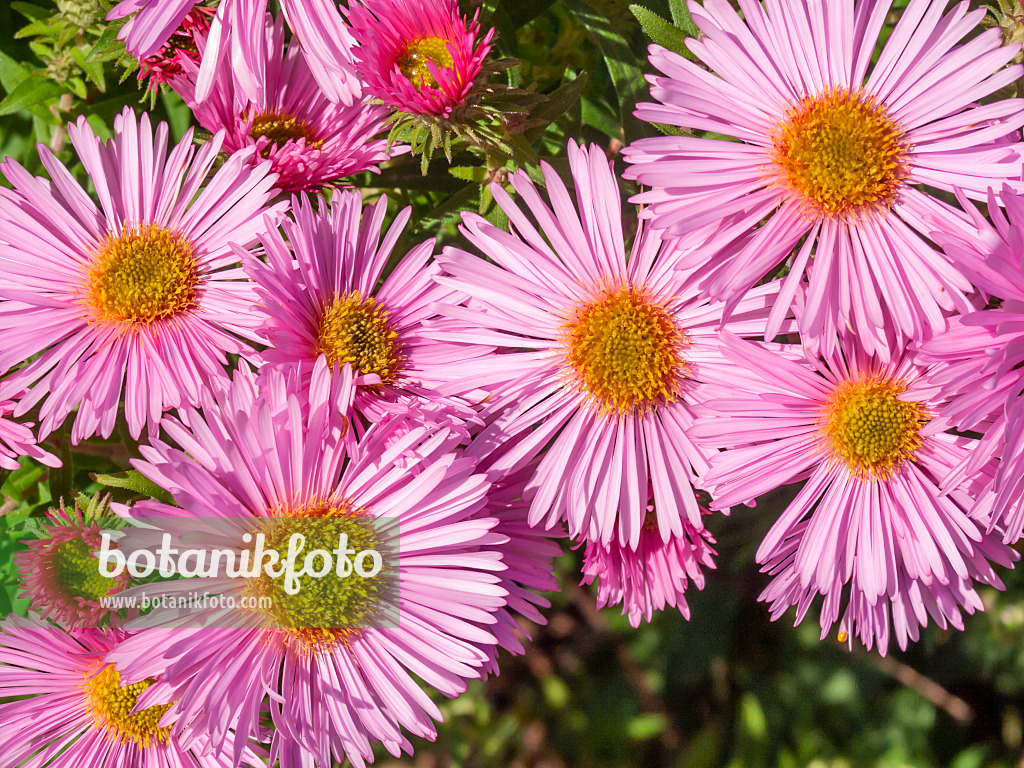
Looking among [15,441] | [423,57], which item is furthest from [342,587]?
[423,57]

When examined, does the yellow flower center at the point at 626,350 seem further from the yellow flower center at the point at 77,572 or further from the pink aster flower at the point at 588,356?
the yellow flower center at the point at 77,572

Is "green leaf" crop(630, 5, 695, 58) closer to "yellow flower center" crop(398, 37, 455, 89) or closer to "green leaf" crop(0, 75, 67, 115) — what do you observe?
"yellow flower center" crop(398, 37, 455, 89)

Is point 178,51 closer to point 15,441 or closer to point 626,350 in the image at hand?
point 15,441

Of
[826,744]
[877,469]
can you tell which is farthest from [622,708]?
[877,469]

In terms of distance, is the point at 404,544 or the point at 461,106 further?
the point at 404,544

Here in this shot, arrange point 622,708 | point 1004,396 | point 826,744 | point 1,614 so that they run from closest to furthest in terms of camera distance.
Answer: point 1004,396, point 1,614, point 826,744, point 622,708

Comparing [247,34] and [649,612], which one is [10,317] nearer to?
[247,34]

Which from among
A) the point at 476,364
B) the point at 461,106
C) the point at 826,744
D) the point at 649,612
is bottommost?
the point at 826,744
